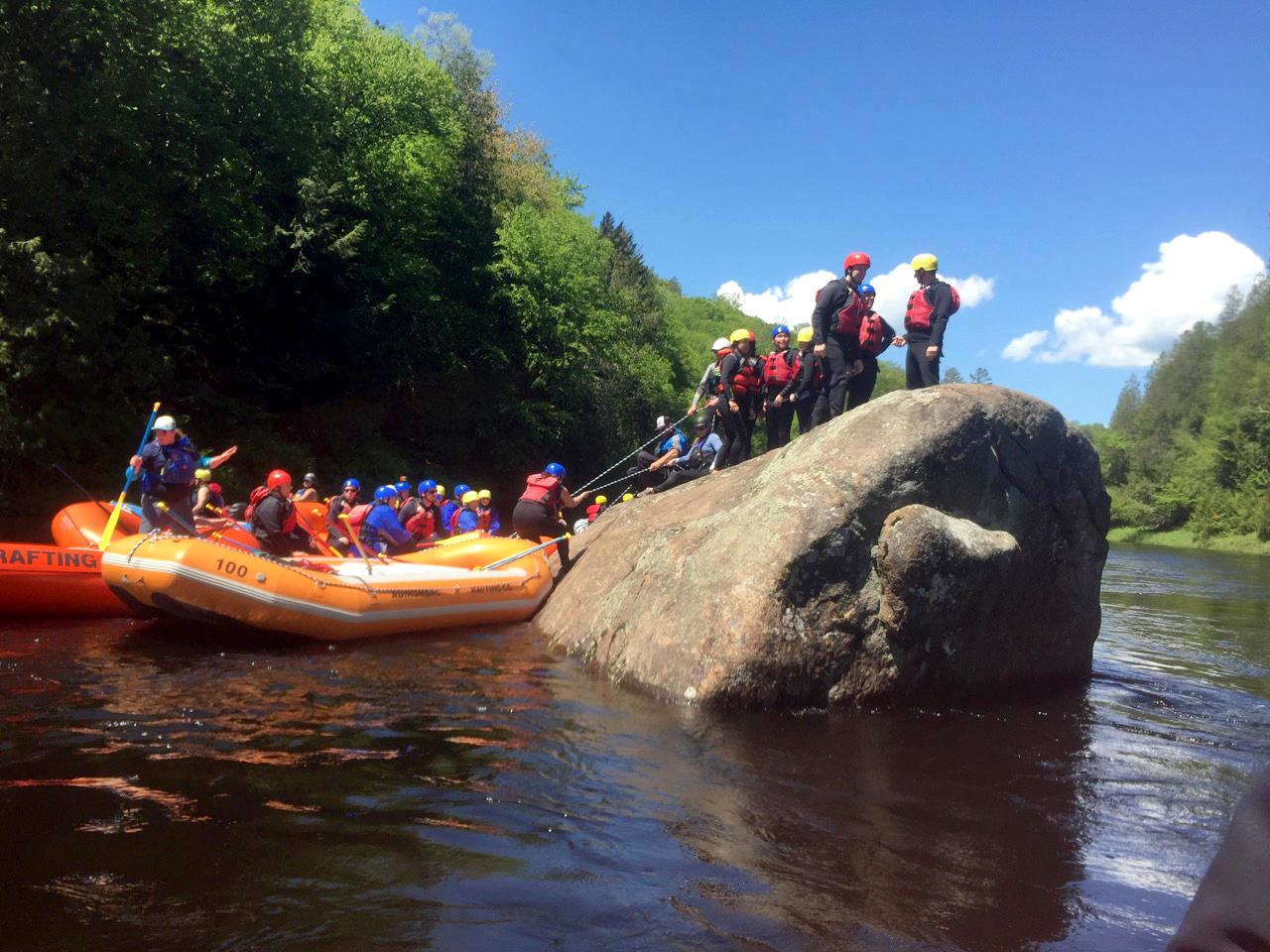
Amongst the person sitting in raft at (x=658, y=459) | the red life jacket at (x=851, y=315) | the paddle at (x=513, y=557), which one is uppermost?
the red life jacket at (x=851, y=315)

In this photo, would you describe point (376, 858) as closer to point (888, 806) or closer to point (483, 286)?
point (888, 806)

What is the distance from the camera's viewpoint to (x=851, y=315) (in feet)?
34.3

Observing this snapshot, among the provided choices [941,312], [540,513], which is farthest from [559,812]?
[540,513]

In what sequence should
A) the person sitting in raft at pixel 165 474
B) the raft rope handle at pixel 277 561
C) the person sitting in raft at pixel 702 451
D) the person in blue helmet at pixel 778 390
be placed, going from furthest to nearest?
the person sitting in raft at pixel 702 451 < the person in blue helmet at pixel 778 390 < the person sitting in raft at pixel 165 474 < the raft rope handle at pixel 277 561

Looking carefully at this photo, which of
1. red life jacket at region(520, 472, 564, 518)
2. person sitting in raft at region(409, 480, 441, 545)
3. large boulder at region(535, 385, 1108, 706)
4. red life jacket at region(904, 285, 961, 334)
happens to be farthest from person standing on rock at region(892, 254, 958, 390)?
person sitting in raft at region(409, 480, 441, 545)

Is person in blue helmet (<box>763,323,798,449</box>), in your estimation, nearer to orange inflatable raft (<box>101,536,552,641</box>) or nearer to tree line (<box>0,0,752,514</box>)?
orange inflatable raft (<box>101,536,552,641</box>)

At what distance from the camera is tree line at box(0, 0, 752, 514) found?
1580 centimetres

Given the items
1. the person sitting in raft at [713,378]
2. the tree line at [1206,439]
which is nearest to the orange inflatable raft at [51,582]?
the person sitting in raft at [713,378]

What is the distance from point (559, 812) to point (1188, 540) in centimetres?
5260

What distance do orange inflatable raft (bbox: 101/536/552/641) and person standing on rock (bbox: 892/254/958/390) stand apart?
4879 mm

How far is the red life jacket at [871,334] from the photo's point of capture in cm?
1063

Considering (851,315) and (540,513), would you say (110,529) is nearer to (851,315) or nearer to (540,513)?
(540,513)

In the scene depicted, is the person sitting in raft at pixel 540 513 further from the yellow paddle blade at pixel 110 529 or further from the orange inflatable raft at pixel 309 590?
the yellow paddle blade at pixel 110 529

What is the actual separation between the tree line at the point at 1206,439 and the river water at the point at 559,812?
44510 millimetres
